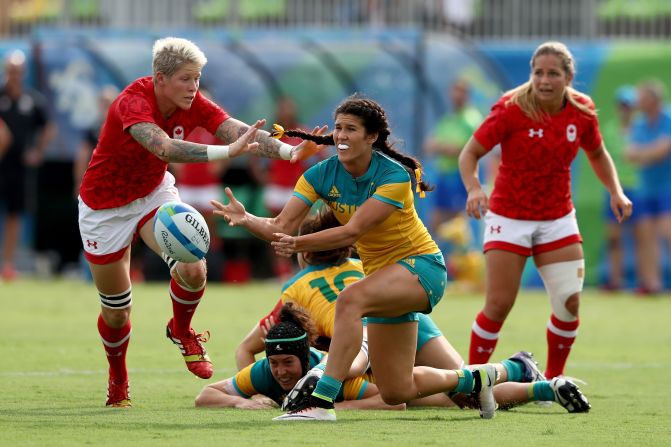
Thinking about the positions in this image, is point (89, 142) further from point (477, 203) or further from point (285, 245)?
point (285, 245)

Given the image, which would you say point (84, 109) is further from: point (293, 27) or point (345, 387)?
point (345, 387)

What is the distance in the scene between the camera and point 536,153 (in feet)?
30.5

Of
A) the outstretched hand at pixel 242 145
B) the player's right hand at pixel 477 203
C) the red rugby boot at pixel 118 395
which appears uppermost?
the outstretched hand at pixel 242 145

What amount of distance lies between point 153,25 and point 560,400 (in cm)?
1561

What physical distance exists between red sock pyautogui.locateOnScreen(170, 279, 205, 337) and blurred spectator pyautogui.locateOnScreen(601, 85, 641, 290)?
412 inches

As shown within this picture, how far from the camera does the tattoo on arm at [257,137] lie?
331 inches

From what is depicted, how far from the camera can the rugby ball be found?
26.3 ft

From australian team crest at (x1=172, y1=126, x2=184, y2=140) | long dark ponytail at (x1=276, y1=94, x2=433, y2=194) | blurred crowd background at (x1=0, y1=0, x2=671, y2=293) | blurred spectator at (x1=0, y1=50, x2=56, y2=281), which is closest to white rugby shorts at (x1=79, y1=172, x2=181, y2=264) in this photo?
australian team crest at (x1=172, y1=126, x2=184, y2=140)

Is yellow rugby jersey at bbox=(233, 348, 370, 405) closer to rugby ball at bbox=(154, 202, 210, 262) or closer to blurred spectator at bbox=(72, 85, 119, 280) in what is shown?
rugby ball at bbox=(154, 202, 210, 262)

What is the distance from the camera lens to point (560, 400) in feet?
27.0

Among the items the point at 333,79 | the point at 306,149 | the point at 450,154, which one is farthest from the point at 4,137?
the point at 306,149

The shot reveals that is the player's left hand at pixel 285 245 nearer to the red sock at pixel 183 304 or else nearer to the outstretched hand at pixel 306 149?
the outstretched hand at pixel 306 149

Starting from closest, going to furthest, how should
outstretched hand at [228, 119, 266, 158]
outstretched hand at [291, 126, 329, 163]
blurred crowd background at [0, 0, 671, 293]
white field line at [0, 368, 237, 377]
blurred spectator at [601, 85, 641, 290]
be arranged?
outstretched hand at [228, 119, 266, 158], outstretched hand at [291, 126, 329, 163], white field line at [0, 368, 237, 377], blurred spectator at [601, 85, 641, 290], blurred crowd background at [0, 0, 671, 293]

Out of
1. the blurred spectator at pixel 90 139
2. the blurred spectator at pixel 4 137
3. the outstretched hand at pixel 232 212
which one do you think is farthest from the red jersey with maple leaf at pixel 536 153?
the blurred spectator at pixel 4 137
